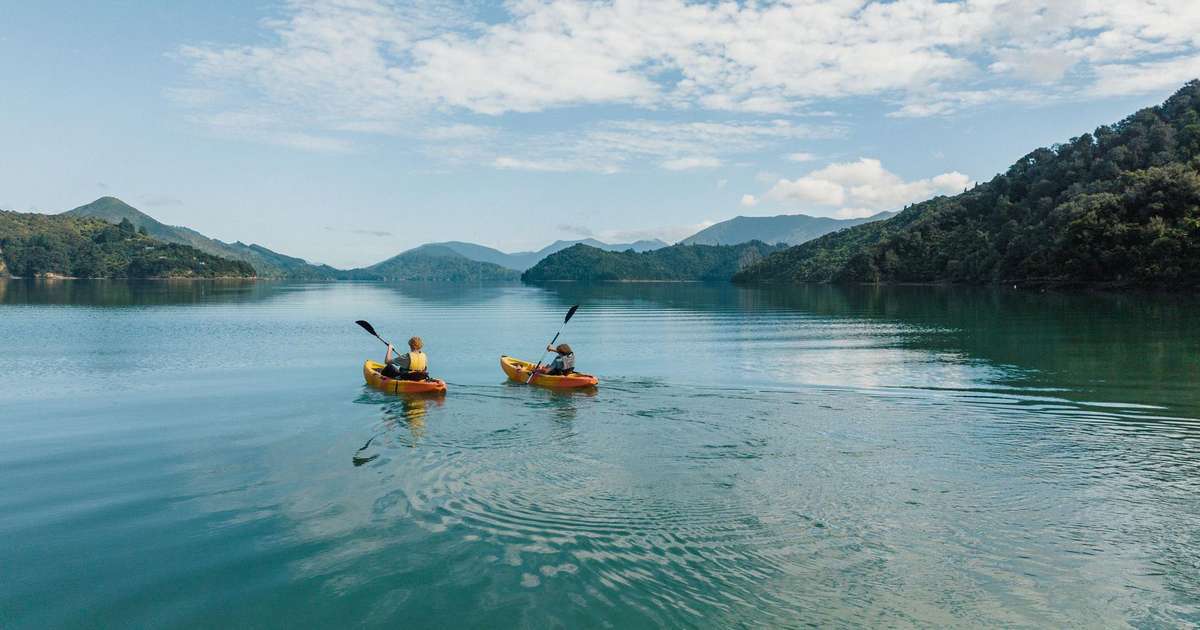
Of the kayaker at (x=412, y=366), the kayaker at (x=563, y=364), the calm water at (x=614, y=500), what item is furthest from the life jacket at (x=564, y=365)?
the kayaker at (x=412, y=366)

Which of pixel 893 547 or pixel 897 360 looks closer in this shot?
pixel 893 547

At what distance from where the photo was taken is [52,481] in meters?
14.6

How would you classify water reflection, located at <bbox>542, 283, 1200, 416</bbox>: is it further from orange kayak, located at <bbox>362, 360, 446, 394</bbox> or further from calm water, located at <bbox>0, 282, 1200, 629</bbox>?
orange kayak, located at <bbox>362, 360, 446, 394</bbox>

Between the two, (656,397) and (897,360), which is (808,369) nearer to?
(897,360)

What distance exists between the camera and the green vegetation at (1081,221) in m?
88.7

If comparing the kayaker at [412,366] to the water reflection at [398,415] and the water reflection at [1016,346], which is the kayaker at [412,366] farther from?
the water reflection at [1016,346]

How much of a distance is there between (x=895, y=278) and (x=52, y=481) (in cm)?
17323

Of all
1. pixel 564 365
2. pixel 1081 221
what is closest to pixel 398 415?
pixel 564 365

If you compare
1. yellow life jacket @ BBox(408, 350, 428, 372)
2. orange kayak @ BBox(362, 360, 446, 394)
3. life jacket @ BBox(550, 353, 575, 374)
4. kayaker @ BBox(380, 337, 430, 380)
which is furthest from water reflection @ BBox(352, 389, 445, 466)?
life jacket @ BBox(550, 353, 575, 374)

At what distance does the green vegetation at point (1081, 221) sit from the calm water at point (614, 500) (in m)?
77.3

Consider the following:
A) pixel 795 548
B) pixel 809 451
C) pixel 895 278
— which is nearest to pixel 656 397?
pixel 809 451

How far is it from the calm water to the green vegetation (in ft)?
254

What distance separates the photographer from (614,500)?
12.9m

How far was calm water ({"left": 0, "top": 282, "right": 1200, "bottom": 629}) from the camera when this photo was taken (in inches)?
356
